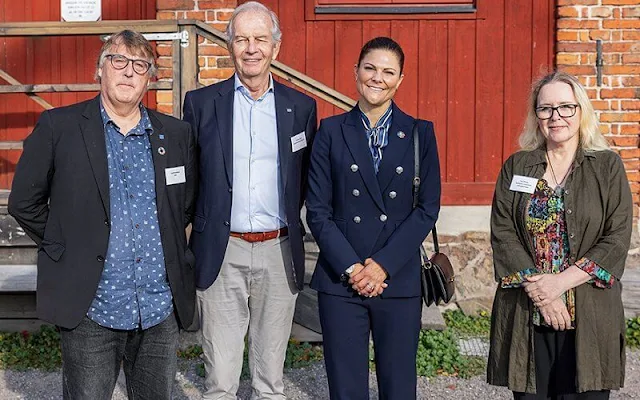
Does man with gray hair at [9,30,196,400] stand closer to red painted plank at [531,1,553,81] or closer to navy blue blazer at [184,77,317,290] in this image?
navy blue blazer at [184,77,317,290]

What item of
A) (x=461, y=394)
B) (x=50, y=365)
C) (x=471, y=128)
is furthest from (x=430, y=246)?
(x=50, y=365)

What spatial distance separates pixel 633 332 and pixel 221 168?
378cm

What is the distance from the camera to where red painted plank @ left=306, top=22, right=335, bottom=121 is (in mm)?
7012

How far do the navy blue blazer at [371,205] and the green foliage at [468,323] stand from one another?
306 cm

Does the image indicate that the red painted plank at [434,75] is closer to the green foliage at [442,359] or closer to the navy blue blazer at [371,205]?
the green foliage at [442,359]

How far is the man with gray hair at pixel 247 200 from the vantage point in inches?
144

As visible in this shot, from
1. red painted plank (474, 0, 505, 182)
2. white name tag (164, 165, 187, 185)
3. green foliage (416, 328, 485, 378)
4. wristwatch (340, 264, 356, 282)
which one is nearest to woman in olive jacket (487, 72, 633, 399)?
wristwatch (340, 264, 356, 282)

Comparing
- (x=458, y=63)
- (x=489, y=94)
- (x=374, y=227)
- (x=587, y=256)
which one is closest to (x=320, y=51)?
(x=458, y=63)

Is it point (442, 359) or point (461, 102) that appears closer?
point (442, 359)

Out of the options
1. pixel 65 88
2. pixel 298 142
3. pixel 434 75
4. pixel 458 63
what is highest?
pixel 458 63

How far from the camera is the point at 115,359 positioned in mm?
3240

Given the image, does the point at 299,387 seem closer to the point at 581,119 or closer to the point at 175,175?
the point at 175,175

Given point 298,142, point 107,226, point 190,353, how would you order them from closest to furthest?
point 107,226 → point 298,142 → point 190,353

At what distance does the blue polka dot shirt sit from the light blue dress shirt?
22.5 inches
